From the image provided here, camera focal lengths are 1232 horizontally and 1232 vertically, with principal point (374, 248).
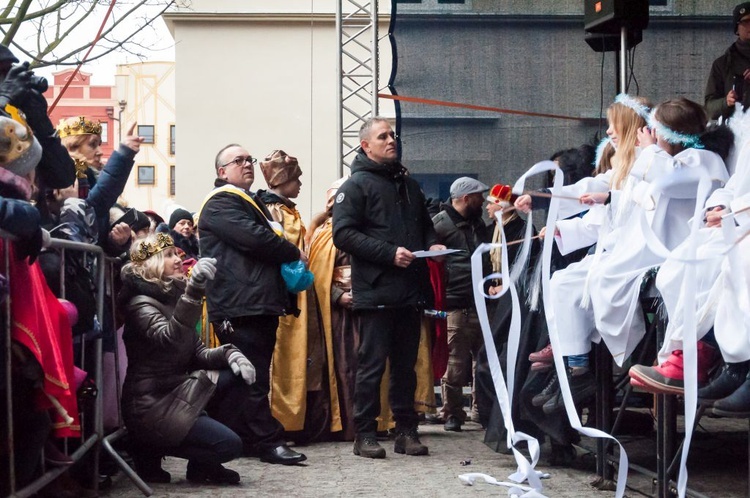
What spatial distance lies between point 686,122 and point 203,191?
1936 cm

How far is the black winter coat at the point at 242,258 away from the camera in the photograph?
7.32 meters

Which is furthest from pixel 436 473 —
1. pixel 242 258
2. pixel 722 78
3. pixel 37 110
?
pixel 722 78

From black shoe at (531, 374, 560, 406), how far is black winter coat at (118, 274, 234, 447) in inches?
71.2

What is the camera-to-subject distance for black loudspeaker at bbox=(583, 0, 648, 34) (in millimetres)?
7641

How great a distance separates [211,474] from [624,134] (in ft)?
9.07

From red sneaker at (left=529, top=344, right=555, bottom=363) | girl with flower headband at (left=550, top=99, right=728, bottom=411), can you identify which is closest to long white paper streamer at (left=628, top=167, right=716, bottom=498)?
girl with flower headband at (left=550, top=99, right=728, bottom=411)

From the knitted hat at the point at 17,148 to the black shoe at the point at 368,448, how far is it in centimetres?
324

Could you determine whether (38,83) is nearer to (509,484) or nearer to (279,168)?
(509,484)

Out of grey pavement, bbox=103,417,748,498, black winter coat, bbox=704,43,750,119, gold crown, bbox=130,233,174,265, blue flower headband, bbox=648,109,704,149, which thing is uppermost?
black winter coat, bbox=704,43,750,119

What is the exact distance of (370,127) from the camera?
777 centimetres

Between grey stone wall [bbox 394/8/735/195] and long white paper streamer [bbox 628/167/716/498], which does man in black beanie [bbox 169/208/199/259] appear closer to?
grey stone wall [bbox 394/8/735/195]

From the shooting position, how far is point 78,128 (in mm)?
6406

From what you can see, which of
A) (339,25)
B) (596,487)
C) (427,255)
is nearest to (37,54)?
(339,25)

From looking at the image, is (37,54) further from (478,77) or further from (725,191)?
(725,191)
